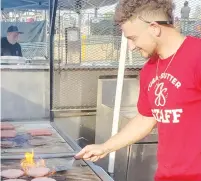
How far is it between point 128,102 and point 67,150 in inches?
74.6

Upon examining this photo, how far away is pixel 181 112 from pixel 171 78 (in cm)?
17

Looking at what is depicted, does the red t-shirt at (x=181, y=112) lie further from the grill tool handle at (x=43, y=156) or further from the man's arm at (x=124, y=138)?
the grill tool handle at (x=43, y=156)

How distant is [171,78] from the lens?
5.89 ft

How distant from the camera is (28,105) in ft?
14.8

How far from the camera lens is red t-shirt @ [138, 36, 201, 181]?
1730 millimetres

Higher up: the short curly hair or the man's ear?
the short curly hair

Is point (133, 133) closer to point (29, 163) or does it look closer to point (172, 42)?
point (172, 42)

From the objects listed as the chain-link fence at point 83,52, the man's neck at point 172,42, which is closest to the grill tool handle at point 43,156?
the man's neck at point 172,42

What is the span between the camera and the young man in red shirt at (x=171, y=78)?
174 cm

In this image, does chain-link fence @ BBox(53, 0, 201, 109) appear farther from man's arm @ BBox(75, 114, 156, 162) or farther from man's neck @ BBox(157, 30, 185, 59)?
man's neck @ BBox(157, 30, 185, 59)

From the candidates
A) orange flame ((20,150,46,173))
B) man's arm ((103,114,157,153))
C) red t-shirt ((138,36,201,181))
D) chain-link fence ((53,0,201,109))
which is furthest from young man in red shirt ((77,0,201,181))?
chain-link fence ((53,0,201,109))

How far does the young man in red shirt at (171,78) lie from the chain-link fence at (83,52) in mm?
2993

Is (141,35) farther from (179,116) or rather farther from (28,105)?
(28,105)

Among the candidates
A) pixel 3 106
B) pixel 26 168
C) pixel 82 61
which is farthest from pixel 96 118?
pixel 26 168
